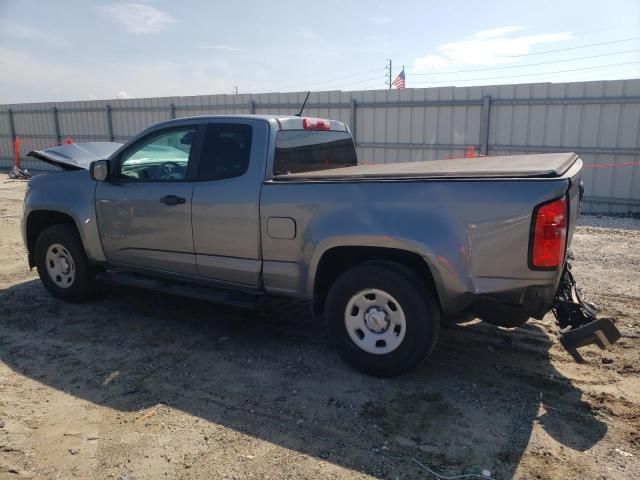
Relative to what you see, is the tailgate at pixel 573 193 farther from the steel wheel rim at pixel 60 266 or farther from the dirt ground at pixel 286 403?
the steel wheel rim at pixel 60 266

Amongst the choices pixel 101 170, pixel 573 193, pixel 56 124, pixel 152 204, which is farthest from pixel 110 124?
pixel 573 193

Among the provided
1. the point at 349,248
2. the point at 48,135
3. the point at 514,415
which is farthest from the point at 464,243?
the point at 48,135

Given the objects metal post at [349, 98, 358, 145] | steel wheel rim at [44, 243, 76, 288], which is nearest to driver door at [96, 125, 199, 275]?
steel wheel rim at [44, 243, 76, 288]

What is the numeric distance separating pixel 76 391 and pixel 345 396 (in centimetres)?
192

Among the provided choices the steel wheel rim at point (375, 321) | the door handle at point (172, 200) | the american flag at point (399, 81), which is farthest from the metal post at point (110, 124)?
the steel wheel rim at point (375, 321)

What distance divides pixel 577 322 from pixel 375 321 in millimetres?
1377

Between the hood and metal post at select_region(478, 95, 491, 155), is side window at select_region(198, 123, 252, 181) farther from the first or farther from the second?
metal post at select_region(478, 95, 491, 155)

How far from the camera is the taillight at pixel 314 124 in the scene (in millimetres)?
4634

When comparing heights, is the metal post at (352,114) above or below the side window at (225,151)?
above

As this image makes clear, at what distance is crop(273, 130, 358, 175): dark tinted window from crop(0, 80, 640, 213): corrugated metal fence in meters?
7.65

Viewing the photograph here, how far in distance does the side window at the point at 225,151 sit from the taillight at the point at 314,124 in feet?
2.01

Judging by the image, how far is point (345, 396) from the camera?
3.48m

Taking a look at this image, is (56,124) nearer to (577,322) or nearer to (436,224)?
(436,224)

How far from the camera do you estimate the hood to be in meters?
5.32
